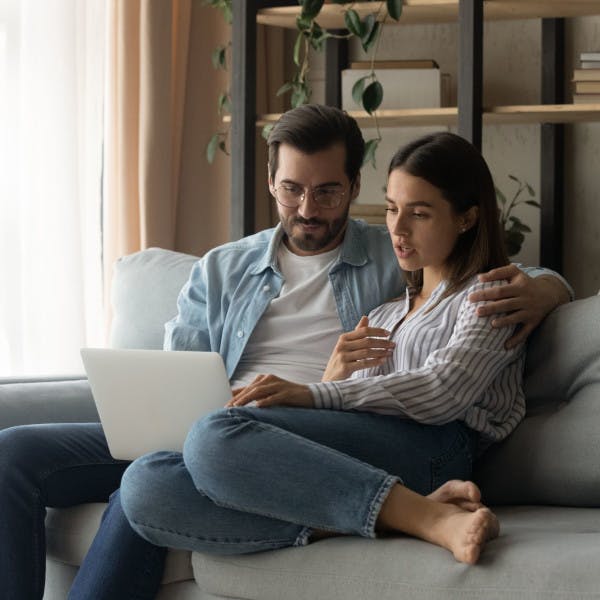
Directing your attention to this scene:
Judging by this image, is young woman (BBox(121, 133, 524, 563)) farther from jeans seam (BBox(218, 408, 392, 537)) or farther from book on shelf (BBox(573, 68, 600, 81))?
book on shelf (BBox(573, 68, 600, 81))

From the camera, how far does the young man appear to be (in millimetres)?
1916

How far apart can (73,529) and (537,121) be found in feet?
5.75

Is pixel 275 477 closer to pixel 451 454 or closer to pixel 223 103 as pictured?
pixel 451 454

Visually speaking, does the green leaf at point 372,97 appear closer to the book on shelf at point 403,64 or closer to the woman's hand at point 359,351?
the book on shelf at point 403,64

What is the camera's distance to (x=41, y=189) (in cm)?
305

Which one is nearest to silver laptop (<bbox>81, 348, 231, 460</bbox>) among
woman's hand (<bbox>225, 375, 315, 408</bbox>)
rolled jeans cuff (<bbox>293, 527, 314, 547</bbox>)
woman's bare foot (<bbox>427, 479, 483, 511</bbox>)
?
woman's hand (<bbox>225, 375, 315, 408</bbox>)

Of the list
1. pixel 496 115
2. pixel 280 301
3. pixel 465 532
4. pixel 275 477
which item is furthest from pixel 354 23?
pixel 465 532

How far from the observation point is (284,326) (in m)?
2.20

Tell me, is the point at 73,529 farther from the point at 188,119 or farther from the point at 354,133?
the point at 188,119

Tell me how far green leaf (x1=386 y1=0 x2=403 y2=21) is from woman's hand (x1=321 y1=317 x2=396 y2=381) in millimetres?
1156

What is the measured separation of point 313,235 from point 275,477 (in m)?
0.68

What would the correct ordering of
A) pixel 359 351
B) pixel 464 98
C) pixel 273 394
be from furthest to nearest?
1. pixel 464 98
2. pixel 359 351
3. pixel 273 394

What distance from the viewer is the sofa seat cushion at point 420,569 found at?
145 cm

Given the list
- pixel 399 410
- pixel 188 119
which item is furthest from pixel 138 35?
pixel 399 410
